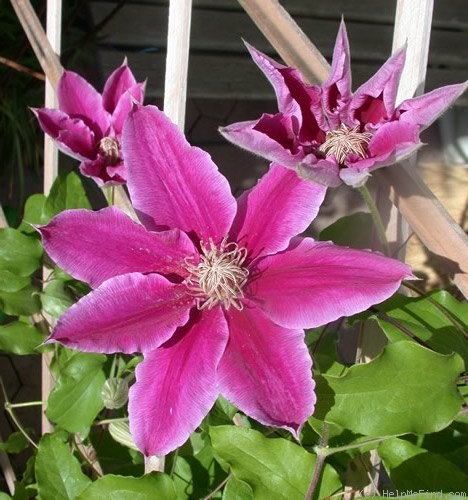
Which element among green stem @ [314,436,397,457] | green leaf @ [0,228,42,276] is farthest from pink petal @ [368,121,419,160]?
green leaf @ [0,228,42,276]

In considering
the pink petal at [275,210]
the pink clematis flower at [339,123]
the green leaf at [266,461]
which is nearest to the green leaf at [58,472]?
the green leaf at [266,461]

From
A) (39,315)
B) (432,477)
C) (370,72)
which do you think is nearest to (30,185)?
(370,72)

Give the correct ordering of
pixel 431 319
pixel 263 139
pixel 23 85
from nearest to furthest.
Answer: pixel 263 139
pixel 431 319
pixel 23 85

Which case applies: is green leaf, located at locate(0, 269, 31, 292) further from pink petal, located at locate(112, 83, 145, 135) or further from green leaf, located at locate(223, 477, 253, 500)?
green leaf, located at locate(223, 477, 253, 500)

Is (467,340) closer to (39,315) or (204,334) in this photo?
(204,334)

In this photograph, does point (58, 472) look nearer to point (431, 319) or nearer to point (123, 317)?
point (123, 317)

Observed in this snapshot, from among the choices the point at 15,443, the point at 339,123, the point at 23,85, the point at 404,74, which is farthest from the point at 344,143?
the point at 23,85
